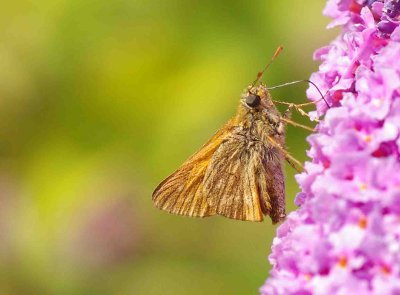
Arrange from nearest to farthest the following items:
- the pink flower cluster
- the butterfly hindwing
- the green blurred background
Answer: the pink flower cluster → the butterfly hindwing → the green blurred background

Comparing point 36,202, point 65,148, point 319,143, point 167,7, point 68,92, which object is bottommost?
point 319,143

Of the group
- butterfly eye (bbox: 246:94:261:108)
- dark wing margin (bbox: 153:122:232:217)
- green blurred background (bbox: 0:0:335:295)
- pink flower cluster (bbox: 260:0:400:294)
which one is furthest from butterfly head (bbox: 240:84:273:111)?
green blurred background (bbox: 0:0:335:295)

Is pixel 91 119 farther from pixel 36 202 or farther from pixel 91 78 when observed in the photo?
pixel 36 202

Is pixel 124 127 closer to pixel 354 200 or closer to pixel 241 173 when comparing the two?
pixel 241 173

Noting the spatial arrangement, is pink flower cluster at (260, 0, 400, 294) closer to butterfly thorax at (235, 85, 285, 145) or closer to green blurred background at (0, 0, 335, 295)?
butterfly thorax at (235, 85, 285, 145)

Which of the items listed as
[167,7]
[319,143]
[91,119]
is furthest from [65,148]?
[319,143]

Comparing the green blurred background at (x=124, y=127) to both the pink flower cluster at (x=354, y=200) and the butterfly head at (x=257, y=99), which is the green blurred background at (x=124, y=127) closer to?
the butterfly head at (x=257, y=99)

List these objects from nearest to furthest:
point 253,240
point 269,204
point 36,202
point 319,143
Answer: point 319,143, point 269,204, point 253,240, point 36,202
